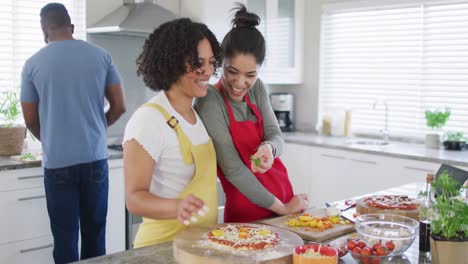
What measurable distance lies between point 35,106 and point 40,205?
652mm

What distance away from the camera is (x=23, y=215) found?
120 inches

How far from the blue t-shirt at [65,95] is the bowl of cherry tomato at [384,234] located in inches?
67.1

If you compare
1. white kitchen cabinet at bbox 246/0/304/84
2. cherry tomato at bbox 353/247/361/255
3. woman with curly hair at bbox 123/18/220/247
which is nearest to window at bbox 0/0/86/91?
white kitchen cabinet at bbox 246/0/304/84

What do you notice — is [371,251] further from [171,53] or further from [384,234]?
[171,53]

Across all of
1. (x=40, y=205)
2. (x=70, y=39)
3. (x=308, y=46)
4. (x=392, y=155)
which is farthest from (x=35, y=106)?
(x=308, y=46)

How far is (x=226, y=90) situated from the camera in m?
1.90

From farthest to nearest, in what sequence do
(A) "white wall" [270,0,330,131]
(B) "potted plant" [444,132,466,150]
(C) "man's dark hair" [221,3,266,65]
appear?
(A) "white wall" [270,0,330,131], (B) "potted plant" [444,132,466,150], (C) "man's dark hair" [221,3,266,65]

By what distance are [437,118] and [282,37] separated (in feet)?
4.92

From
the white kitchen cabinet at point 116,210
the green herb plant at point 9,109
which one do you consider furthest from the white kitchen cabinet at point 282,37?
the green herb plant at point 9,109

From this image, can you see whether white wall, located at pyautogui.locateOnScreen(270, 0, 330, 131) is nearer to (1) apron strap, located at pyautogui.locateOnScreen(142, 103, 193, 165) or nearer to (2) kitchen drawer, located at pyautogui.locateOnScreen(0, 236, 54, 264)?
(2) kitchen drawer, located at pyautogui.locateOnScreen(0, 236, 54, 264)

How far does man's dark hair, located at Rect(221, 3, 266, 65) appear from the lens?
72.0 inches

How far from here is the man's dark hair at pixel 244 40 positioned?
183 cm

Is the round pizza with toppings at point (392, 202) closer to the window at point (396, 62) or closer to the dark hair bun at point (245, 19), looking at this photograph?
the dark hair bun at point (245, 19)

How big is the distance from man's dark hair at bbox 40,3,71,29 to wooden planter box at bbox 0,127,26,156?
0.78 m
